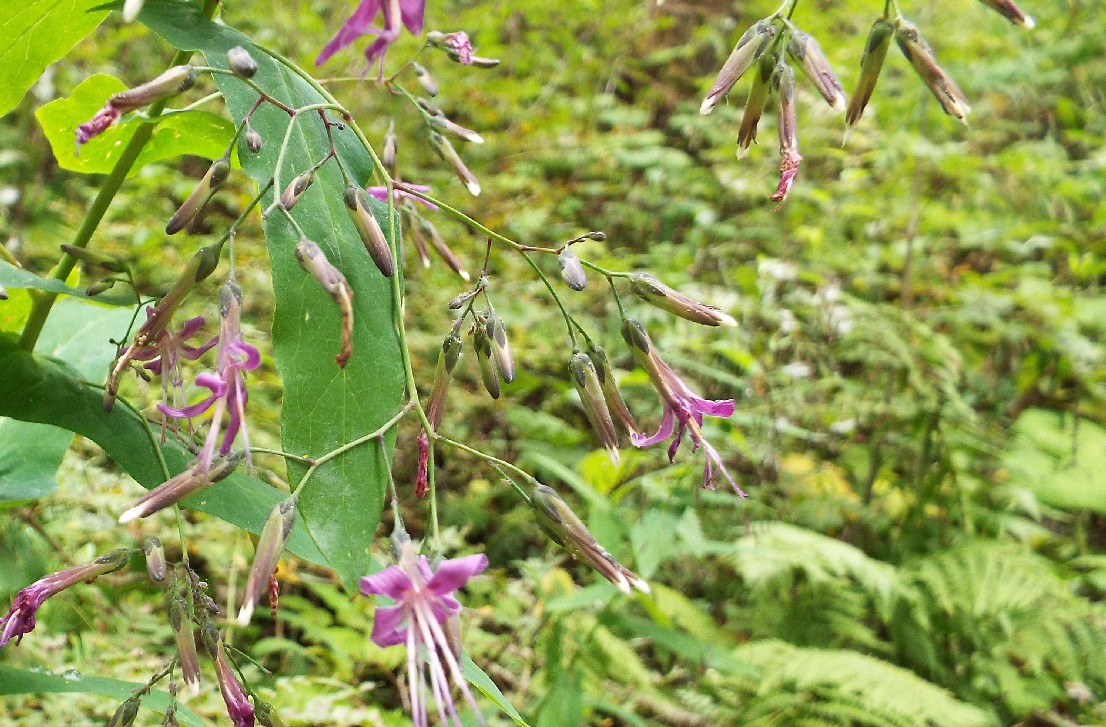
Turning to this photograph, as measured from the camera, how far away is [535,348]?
12.4 feet

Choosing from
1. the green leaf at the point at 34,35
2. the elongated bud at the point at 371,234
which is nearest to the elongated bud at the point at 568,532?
the elongated bud at the point at 371,234

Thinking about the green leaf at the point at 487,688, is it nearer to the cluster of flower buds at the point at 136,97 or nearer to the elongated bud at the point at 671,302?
the elongated bud at the point at 671,302

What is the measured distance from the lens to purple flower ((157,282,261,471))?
75 cm

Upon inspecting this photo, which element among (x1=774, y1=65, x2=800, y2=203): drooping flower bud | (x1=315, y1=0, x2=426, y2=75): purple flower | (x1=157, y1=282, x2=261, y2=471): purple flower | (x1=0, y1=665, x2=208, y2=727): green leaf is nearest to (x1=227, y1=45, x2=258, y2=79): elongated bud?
(x1=315, y1=0, x2=426, y2=75): purple flower

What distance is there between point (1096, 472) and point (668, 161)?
9.19 ft

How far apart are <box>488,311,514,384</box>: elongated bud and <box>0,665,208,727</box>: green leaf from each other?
20.8 inches

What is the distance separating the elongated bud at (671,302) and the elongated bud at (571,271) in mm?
59

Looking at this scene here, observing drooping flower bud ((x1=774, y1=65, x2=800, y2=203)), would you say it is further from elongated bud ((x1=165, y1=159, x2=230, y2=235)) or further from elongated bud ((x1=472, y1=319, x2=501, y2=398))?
elongated bud ((x1=165, y1=159, x2=230, y2=235))

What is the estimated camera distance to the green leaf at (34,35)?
0.96 metres

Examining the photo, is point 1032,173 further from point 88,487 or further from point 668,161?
point 88,487

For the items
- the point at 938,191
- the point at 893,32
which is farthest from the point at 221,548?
the point at 938,191

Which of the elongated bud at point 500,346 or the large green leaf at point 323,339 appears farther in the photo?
the elongated bud at point 500,346

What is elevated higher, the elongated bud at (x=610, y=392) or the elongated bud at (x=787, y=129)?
the elongated bud at (x=787, y=129)

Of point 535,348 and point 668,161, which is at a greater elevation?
point 668,161
